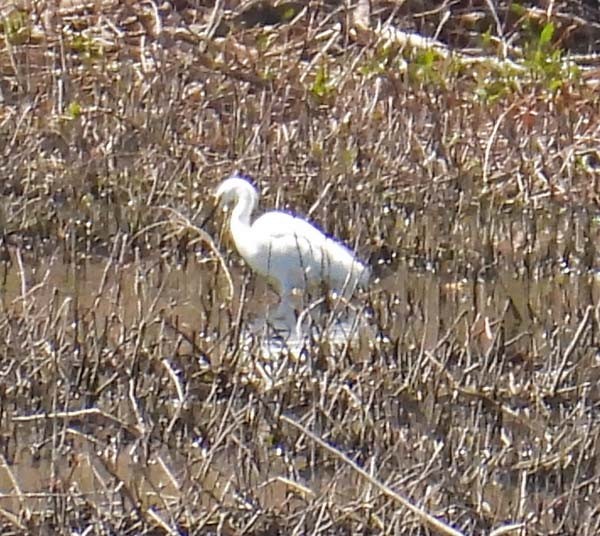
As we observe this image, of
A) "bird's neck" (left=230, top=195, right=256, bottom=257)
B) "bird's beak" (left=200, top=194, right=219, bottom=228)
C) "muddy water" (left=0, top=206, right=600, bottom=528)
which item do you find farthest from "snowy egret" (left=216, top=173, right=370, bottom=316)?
"bird's beak" (left=200, top=194, right=219, bottom=228)

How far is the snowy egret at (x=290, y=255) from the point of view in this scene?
5176 millimetres

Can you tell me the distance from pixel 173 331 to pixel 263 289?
0.85 m

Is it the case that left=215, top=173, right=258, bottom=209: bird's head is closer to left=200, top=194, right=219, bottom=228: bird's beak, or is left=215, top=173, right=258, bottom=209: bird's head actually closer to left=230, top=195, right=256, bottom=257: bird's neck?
left=230, top=195, right=256, bottom=257: bird's neck

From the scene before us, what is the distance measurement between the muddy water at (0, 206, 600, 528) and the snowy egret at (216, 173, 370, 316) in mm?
109

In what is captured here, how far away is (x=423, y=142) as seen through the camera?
6.84 meters

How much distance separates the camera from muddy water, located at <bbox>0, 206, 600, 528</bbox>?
4.09 m

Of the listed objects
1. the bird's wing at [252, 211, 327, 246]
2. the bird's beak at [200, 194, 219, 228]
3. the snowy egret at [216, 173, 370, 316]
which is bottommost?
the bird's beak at [200, 194, 219, 228]

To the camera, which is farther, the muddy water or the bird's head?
the bird's head

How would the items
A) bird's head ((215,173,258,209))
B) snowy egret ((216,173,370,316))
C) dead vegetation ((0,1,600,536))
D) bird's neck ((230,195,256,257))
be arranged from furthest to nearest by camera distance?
1. bird's head ((215,173,258,209))
2. bird's neck ((230,195,256,257))
3. snowy egret ((216,173,370,316))
4. dead vegetation ((0,1,600,536))

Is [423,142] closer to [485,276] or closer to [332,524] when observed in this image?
[485,276]

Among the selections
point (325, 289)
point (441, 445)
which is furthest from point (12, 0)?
point (441, 445)

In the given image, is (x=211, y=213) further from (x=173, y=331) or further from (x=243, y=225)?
(x=173, y=331)

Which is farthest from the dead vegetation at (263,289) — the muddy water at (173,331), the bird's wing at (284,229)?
the bird's wing at (284,229)

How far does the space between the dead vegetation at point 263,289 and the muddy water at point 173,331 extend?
1 cm
